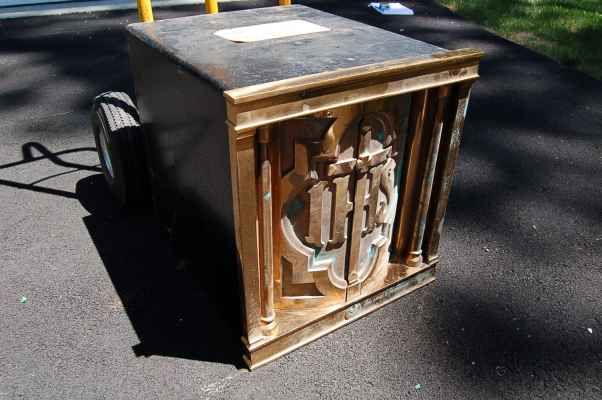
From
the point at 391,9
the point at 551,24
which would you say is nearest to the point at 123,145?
the point at 391,9

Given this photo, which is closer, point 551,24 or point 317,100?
point 317,100

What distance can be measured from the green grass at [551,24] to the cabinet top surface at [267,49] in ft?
12.3

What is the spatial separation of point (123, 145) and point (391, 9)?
5.02 meters

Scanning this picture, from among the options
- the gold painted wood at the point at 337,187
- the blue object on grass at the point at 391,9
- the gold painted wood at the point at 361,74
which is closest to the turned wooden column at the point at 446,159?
the gold painted wood at the point at 337,187

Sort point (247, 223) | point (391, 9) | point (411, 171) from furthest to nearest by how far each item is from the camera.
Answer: point (391, 9) → point (411, 171) → point (247, 223)

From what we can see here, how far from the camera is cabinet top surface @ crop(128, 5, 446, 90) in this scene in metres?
1.41

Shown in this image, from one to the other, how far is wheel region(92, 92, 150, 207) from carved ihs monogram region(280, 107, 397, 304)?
104 centimetres

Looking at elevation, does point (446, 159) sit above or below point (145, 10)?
below

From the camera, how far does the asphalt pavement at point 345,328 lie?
5.57ft

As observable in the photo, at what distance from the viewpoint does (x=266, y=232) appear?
1531 mm

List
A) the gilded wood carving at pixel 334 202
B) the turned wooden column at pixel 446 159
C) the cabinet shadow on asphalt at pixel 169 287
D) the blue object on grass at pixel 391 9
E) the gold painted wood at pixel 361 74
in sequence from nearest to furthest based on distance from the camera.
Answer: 1. the gold painted wood at pixel 361 74
2. the gilded wood carving at pixel 334 202
3. the turned wooden column at pixel 446 159
4. the cabinet shadow on asphalt at pixel 169 287
5. the blue object on grass at pixel 391 9

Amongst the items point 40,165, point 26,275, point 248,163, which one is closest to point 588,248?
point 248,163

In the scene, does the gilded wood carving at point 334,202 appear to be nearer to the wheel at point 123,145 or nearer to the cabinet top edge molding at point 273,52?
the cabinet top edge molding at point 273,52

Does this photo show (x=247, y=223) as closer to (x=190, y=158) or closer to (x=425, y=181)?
(x=190, y=158)
